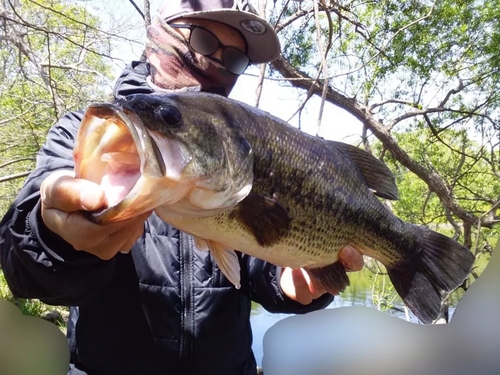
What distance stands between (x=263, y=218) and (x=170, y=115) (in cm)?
46

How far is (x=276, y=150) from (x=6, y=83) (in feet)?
39.1

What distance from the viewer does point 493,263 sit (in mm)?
1795

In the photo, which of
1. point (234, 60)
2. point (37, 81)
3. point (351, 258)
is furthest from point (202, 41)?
point (37, 81)

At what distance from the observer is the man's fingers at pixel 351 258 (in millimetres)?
1858

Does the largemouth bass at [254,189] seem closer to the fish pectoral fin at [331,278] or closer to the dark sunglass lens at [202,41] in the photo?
the fish pectoral fin at [331,278]

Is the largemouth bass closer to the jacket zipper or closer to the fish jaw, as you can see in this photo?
the fish jaw

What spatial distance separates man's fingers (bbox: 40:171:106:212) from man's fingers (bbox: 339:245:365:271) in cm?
107

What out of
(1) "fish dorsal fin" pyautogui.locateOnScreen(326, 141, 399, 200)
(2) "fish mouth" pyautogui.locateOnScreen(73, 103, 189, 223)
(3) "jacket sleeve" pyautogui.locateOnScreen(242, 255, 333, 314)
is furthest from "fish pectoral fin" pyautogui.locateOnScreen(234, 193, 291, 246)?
(3) "jacket sleeve" pyautogui.locateOnScreen(242, 255, 333, 314)

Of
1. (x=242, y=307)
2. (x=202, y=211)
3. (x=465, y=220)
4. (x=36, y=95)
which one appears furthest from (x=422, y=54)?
(x=202, y=211)

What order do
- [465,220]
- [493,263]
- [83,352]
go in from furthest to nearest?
[465,220], [83,352], [493,263]

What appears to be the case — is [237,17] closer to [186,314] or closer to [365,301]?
[186,314]

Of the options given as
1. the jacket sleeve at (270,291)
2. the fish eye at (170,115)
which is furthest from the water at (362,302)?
the fish eye at (170,115)

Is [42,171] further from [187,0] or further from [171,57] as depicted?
[187,0]

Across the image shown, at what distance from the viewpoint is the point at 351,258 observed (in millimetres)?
1863
